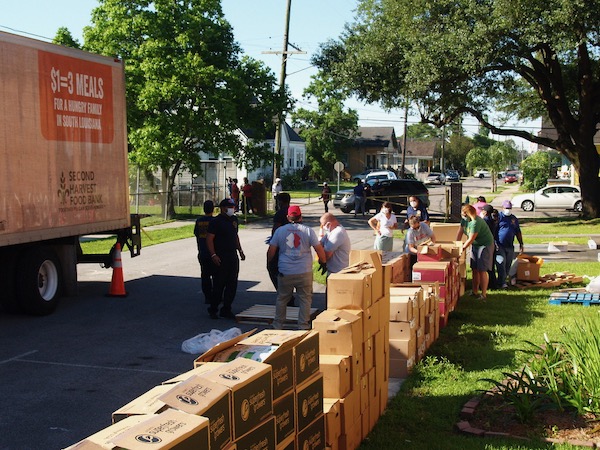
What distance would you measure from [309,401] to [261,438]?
3.13ft

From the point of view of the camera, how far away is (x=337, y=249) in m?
11.2

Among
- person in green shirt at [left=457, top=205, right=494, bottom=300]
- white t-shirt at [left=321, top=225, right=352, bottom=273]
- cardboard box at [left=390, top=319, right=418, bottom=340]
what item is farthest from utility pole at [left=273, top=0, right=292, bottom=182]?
cardboard box at [left=390, top=319, right=418, bottom=340]

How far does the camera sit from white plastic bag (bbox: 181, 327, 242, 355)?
10.3 meters

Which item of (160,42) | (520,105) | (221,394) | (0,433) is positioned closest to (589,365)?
(221,394)

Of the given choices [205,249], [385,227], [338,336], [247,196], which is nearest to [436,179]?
[247,196]

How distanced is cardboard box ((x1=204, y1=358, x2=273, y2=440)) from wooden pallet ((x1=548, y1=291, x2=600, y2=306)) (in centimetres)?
974

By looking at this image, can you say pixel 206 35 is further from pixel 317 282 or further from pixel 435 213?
pixel 317 282

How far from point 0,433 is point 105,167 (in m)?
7.70

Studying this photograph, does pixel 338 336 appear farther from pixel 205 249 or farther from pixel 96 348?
pixel 205 249

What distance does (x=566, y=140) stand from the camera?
32.7 m

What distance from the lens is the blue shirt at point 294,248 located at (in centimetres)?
995

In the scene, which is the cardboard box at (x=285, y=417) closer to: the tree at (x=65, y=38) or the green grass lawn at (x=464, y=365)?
the green grass lawn at (x=464, y=365)

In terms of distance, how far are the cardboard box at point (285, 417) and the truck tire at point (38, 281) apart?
856 cm

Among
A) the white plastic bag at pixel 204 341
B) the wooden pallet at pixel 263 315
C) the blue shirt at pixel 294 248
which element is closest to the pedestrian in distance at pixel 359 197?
the wooden pallet at pixel 263 315
